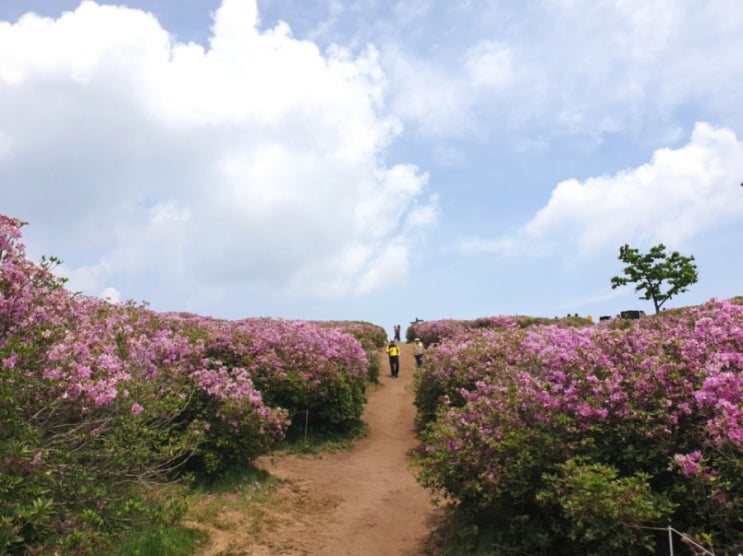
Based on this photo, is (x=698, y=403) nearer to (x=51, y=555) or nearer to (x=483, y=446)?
(x=483, y=446)

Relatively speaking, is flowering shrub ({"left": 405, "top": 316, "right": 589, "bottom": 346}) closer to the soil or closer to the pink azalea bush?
the soil

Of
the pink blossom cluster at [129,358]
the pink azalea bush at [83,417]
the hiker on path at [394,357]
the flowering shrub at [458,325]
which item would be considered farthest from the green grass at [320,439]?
the flowering shrub at [458,325]

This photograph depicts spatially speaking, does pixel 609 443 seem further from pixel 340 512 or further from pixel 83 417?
pixel 83 417

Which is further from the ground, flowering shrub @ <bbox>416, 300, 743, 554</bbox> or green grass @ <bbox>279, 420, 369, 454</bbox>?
flowering shrub @ <bbox>416, 300, 743, 554</bbox>

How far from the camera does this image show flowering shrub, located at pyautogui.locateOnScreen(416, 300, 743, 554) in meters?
5.17

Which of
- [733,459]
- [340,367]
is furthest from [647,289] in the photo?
[733,459]

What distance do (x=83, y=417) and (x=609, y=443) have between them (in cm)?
659

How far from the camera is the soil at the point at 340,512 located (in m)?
8.09

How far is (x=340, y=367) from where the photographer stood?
15484mm

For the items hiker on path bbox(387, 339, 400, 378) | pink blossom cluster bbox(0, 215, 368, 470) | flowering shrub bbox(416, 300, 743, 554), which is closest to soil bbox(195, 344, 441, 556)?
pink blossom cluster bbox(0, 215, 368, 470)

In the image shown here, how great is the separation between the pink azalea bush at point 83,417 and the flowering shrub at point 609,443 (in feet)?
13.4

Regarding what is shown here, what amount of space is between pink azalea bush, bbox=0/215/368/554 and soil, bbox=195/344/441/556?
4.12 ft

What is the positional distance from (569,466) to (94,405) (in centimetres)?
560

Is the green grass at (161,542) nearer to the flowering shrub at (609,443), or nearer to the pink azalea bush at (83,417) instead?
the pink azalea bush at (83,417)
